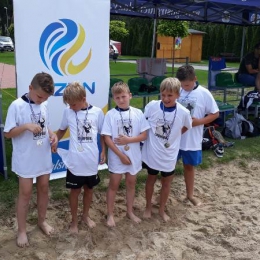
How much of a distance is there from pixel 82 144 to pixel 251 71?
5.97 metres

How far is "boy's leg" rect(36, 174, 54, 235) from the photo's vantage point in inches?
129

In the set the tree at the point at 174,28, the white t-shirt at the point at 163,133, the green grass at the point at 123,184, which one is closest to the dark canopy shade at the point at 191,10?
the green grass at the point at 123,184

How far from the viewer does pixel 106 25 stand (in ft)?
14.3

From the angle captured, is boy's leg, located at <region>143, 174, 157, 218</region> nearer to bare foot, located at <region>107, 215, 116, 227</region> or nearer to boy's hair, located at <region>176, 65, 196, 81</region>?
bare foot, located at <region>107, 215, 116, 227</region>

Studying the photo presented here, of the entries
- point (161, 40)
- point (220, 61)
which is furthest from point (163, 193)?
point (161, 40)

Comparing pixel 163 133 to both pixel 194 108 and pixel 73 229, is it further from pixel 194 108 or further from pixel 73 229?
pixel 73 229

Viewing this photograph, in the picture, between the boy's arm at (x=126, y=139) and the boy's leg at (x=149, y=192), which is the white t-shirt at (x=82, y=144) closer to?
the boy's arm at (x=126, y=139)

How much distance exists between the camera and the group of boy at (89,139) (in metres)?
3.05

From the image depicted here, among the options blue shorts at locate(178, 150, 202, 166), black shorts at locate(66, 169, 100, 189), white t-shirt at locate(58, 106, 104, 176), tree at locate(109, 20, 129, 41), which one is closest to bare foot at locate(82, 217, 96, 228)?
black shorts at locate(66, 169, 100, 189)

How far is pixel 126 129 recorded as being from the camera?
3396 millimetres

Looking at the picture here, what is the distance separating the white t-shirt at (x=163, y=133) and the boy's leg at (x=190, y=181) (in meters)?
0.62

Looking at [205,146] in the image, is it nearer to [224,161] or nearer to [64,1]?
[224,161]

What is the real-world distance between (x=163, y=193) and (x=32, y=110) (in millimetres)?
1578

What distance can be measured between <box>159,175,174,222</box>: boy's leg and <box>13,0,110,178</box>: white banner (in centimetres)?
131
